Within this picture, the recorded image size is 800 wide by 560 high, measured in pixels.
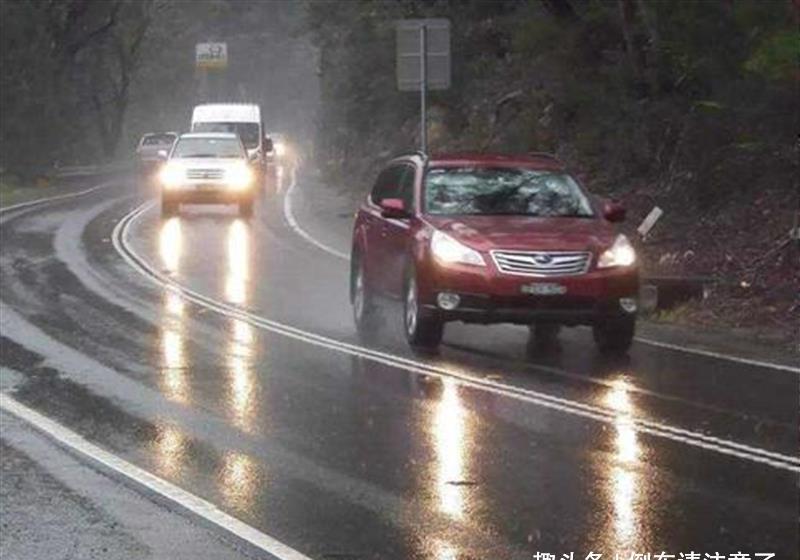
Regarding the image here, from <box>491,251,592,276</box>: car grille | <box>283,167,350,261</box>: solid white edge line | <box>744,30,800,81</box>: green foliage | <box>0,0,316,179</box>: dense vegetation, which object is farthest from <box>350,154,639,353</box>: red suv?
<box>0,0,316,179</box>: dense vegetation

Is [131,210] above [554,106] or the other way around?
Answer: the other way around

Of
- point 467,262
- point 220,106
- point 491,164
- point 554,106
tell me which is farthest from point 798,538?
point 220,106

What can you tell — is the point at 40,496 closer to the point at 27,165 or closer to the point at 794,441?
the point at 794,441

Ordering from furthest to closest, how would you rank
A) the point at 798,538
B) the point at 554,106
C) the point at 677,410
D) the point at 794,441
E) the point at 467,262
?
the point at 554,106
the point at 467,262
the point at 677,410
the point at 794,441
the point at 798,538

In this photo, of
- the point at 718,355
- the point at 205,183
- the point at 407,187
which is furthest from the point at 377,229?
the point at 205,183

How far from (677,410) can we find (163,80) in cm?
8628

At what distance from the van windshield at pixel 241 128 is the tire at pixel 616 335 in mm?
35742

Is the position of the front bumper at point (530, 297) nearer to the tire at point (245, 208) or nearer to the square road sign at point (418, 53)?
the square road sign at point (418, 53)

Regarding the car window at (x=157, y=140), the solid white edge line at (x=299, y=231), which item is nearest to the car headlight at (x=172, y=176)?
the solid white edge line at (x=299, y=231)

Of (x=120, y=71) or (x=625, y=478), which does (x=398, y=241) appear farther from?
(x=120, y=71)

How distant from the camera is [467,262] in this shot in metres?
14.2

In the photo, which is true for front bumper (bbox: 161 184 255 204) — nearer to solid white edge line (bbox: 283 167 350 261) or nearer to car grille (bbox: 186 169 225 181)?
car grille (bbox: 186 169 225 181)

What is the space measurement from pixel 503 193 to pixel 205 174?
69.7 ft

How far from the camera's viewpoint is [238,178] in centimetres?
3619
